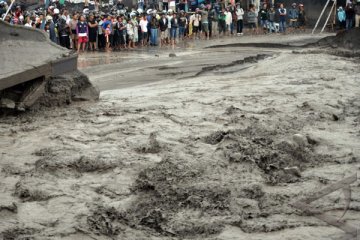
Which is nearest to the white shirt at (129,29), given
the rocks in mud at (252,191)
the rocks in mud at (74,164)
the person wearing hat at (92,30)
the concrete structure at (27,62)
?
the person wearing hat at (92,30)

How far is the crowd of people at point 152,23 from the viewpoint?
76.7 ft

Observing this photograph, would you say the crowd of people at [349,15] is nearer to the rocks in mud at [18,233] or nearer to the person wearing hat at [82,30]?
the person wearing hat at [82,30]

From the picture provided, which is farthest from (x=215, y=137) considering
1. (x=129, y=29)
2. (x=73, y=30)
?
(x=129, y=29)

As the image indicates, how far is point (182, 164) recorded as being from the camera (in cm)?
681

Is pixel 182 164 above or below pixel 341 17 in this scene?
below

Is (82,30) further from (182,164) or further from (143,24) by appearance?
(182,164)

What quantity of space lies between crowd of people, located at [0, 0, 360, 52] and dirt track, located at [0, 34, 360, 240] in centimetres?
1115

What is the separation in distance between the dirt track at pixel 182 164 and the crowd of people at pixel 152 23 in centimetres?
1115

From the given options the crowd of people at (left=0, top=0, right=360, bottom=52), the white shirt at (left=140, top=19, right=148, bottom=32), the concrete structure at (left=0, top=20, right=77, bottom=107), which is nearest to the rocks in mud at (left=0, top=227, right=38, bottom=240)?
the concrete structure at (left=0, top=20, right=77, bottom=107)

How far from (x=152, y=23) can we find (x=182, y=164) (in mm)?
21072

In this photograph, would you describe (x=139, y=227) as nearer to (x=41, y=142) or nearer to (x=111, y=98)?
(x=41, y=142)

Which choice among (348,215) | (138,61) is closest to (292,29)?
(138,61)

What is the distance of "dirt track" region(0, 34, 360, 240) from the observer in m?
5.42

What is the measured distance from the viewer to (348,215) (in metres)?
5.49
